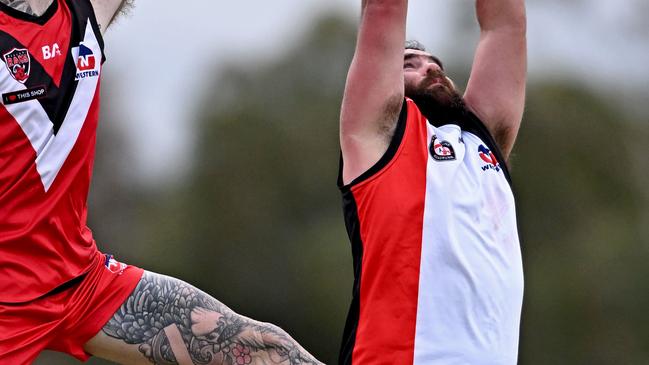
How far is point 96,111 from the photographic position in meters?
6.18

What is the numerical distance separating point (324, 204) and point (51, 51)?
14.2m

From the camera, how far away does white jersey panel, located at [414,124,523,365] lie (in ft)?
17.6

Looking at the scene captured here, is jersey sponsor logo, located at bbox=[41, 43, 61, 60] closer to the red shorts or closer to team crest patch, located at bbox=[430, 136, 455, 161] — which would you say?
→ the red shorts

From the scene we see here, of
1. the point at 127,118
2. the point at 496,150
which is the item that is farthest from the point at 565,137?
the point at 496,150

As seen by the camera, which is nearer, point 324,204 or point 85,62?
point 85,62

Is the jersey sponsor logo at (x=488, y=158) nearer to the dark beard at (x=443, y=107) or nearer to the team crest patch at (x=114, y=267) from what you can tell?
the dark beard at (x=443, y=107)

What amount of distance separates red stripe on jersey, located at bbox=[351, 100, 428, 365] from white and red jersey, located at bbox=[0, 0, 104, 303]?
1457 mm

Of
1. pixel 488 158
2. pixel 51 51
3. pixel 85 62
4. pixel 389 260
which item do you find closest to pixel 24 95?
pixel 51 51

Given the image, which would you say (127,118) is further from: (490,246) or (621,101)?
(490,246)

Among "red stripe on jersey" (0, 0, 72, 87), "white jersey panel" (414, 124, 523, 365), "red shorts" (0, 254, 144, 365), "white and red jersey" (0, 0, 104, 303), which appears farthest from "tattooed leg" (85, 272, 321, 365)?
"red stripe on jersey" (0, 0, 72, 87)

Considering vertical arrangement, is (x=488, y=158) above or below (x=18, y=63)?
below

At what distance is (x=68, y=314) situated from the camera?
609 centimetres

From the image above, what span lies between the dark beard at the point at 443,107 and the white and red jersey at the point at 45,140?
1.59m

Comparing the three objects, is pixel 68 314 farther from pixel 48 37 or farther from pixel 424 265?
pixel 424 265
